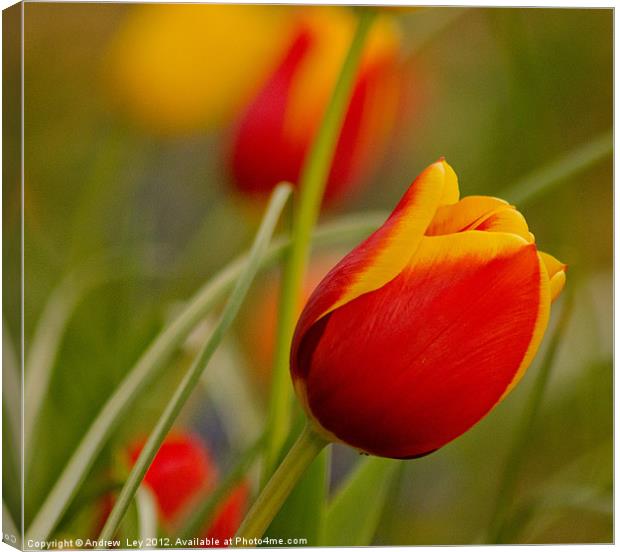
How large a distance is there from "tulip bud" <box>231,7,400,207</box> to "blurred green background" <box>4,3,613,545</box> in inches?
0.5

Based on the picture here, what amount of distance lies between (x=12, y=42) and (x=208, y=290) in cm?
18

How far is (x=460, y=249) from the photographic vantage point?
0.59 meters

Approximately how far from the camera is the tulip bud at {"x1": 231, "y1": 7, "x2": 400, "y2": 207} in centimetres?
76

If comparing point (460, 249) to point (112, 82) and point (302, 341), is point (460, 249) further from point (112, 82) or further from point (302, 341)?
point (112, 82)

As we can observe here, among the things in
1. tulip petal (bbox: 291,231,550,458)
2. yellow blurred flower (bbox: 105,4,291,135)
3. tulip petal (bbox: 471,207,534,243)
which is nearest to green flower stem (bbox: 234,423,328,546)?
tulip petal (bbox: 291,231,550,458)

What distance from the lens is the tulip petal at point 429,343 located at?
589 millimetres

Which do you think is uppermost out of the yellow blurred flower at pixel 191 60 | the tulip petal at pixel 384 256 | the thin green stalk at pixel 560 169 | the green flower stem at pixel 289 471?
the yellow blurred flower at pixel 191 60

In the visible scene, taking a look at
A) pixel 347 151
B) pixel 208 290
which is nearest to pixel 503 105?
pixel 347 151

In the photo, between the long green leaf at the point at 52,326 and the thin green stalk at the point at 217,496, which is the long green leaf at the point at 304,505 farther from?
the long green leaf at the point at 52,326

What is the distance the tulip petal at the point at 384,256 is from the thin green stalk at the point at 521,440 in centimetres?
23

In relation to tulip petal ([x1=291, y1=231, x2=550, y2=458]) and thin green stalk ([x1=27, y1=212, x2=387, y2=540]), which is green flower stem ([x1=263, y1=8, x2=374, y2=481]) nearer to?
thin green stalk ([x1=27, y1=212, x2=387, y2=540])

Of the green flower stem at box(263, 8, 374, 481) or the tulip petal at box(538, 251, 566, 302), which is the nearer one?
the tulip petal at box(538, 251, 566, 302)

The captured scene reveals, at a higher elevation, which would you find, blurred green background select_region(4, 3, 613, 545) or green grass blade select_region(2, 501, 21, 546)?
blurred green background select_region(4, 3, 613, 545)

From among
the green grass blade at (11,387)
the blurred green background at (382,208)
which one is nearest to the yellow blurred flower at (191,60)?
the blurred green background at (382,208)
